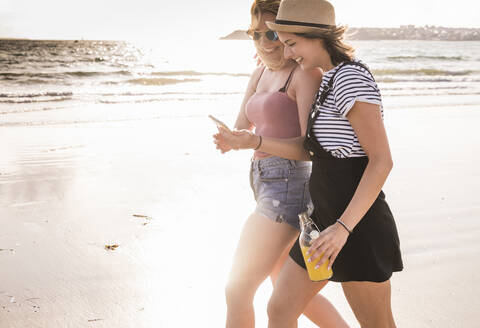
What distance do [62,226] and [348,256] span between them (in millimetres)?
3441

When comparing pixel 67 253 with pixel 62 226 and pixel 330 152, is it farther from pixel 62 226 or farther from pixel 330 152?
pixel 330 152

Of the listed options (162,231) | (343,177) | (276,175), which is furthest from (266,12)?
(162,231)

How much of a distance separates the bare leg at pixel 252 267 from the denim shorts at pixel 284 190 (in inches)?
2.0

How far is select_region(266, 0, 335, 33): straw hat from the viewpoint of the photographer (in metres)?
1.93

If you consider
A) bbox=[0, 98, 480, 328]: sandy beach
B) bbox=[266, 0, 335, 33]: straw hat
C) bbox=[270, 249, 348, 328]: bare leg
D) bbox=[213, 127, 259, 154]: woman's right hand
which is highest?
bbox=[266, 0, 335, 33]: straw hat

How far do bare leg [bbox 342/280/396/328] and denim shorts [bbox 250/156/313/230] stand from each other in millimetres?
498

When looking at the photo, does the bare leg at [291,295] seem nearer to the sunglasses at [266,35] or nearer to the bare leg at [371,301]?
the bare leg at [371,301]

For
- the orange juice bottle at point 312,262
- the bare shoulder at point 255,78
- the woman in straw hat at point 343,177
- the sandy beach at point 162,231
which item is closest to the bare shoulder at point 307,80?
the woman in straw hat at point 343,177

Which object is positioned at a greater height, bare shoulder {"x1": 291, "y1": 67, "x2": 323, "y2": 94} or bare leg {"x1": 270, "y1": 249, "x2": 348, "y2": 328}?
bare shoulder {"x1": 291, "y1": 67, "x2": 323, "y2": 94}

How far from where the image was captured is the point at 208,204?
17.3 feet

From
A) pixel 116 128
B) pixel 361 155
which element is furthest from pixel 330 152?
pixel 116 128

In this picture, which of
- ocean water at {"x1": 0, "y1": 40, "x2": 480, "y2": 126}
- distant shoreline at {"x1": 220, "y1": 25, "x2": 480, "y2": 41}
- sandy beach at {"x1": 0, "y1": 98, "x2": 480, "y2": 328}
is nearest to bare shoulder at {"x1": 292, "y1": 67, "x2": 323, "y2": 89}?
sandy beach at {"x1": 0, "y1": 98, "x2": 480, "y2": 328}

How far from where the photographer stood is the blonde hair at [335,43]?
195 cm

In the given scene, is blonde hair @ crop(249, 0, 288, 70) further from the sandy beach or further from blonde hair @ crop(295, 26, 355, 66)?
the sandy beach
